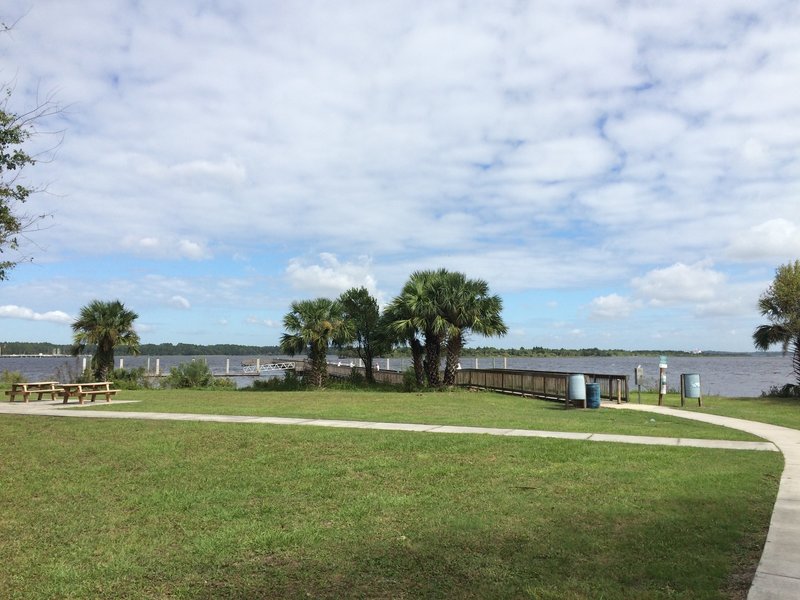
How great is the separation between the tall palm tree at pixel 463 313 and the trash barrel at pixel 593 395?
896cm

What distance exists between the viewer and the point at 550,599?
13.6 ft

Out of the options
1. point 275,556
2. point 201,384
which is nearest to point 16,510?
point 275,556

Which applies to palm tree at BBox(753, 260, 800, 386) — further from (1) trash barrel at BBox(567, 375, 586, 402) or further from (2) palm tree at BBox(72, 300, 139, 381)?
(2) palm tree at BBox(72, 300, 139, 381)

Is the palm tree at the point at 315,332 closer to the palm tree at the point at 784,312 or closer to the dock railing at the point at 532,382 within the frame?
the dock railing at the point at 532,382

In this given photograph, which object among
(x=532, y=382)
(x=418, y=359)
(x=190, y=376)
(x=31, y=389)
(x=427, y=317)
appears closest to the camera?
(x=31, y=389)

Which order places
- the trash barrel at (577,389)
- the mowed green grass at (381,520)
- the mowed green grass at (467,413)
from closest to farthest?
the mowed green grass at (381,520), the mowed green grass at (467,413), the trash barrel at (577,389)

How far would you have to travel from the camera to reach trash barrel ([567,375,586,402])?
61.0ft

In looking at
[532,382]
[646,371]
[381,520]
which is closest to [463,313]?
[532,382]

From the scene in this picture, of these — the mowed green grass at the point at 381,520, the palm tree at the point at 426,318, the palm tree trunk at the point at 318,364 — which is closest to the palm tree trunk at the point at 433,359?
the palm tree at the point at 426,318

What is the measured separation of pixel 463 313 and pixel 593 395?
955 cm

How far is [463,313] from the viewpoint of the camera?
89.1 ft

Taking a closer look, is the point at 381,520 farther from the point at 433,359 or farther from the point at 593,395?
the point at 433,359

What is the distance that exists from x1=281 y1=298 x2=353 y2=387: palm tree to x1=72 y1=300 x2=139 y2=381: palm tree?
23.9 ft

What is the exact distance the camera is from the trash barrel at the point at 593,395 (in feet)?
60.1
